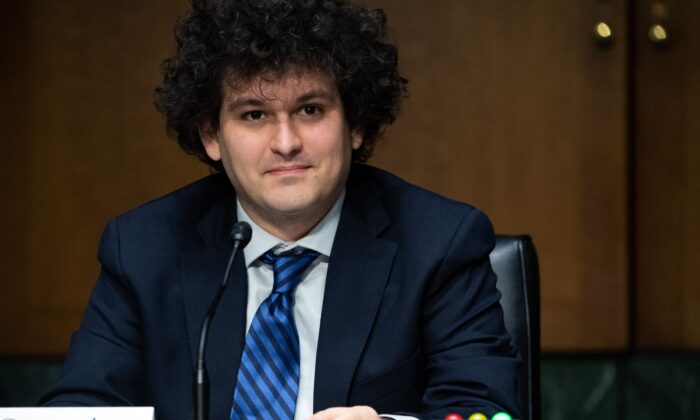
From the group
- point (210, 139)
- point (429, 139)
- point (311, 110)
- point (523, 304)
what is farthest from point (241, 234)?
point (429, 139)

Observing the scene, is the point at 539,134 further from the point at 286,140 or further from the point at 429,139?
the point at 286,140

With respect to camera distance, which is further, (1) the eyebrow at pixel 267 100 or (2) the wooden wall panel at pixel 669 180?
(2) the wooden wall panel at pixel 669 180

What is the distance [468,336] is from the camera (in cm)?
208

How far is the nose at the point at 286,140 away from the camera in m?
2.05

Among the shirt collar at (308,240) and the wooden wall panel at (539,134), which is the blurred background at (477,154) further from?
the shirt collar at (308,240)

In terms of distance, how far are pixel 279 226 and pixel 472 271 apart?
37cm

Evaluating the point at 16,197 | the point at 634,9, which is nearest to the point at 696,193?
the point at 634,9

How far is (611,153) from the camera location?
3502mm

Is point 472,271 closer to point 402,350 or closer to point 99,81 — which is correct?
point 402,350

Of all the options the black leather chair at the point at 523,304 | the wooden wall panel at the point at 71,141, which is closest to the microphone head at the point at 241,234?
the black leather chair at the point at 523,304

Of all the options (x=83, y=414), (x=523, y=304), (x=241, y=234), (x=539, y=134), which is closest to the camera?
(x=83, y=414)

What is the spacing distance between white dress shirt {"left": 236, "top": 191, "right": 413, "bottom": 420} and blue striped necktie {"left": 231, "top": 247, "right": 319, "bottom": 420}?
2 cm

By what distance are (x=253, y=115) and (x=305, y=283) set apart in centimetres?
32

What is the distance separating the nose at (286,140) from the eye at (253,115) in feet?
0.18
